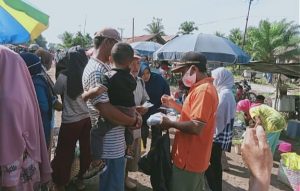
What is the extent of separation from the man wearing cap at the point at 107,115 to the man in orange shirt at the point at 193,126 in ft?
1.28

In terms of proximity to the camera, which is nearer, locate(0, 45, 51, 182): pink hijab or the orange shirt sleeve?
locate(0, 45, 51, 182): pink hijab

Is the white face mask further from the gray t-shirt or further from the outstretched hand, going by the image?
the outstretched hand

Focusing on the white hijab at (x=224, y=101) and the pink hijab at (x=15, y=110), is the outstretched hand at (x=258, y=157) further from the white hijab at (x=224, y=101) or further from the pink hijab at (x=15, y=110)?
the white hijab at (x=224, y=101)

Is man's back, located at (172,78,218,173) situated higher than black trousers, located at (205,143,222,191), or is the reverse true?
man's back, located at (172,78,218,173)

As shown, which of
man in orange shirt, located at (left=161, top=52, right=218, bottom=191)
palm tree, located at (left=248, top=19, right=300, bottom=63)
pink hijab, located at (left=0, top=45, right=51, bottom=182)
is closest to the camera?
pink hijab, located at (left=0, top=45, right=51, bottom=182)

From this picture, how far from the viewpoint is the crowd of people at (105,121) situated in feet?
6.35

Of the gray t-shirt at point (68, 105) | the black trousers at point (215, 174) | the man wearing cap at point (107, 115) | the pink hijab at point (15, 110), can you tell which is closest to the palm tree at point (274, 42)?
the black trousers at point (215, 174)

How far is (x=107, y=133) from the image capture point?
286 centimetres

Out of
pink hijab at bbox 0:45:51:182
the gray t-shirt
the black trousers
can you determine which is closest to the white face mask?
the gray t-shirt

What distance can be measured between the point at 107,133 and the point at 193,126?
0.68 meters

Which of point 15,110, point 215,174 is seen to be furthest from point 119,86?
point 215,174

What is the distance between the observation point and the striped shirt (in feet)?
9.10

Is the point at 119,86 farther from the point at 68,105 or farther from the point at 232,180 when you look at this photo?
the point at 232,180

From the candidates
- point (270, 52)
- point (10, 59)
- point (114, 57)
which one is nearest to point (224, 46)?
point (114, 57)
